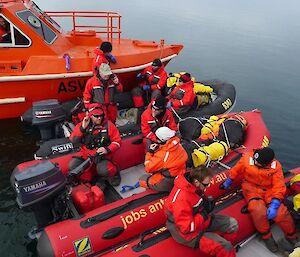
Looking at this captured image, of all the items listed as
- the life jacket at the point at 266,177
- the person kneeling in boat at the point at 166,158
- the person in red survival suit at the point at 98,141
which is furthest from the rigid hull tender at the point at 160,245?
the person in red survival suit at the point at 98,141

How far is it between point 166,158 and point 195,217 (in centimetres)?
87

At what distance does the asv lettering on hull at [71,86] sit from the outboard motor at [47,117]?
984 millimetres

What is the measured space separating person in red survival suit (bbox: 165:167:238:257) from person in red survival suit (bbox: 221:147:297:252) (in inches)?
23.6

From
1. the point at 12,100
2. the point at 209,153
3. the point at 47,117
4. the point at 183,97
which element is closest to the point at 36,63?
the point at 12,100

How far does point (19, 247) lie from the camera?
14.4 ft

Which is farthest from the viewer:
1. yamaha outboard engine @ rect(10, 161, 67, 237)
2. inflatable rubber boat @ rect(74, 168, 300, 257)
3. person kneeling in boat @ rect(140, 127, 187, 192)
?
person kneeling in boat @ rect(140, 127, 187, 192)

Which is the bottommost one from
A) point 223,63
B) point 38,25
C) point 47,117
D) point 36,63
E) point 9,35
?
point 223,63

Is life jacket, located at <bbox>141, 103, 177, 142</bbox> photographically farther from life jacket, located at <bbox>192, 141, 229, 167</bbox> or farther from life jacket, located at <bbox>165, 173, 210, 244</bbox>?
life jacket, located at <bbox>165, 173, 210, 244</bbox>

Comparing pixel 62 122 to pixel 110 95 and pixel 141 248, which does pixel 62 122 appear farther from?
pixel 141 248

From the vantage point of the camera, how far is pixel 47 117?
5.52 metres

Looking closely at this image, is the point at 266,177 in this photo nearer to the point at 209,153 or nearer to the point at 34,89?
the point at 209,153

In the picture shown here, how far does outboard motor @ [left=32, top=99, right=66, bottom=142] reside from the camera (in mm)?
5484

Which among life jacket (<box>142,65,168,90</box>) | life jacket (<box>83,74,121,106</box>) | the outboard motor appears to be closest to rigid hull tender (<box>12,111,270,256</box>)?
the outboard motor

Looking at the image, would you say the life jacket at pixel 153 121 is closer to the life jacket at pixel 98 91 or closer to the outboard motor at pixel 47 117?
the life jacket at pixel 98 91
